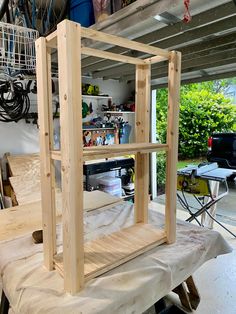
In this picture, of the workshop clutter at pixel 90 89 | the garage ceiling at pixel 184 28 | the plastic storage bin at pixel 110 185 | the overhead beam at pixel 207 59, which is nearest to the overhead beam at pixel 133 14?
the garage ceiling at pixel 184 28

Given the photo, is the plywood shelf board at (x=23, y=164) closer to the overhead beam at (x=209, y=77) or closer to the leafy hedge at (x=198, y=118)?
the overhead beam at (x=209, y=77)

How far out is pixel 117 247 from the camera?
1374mm

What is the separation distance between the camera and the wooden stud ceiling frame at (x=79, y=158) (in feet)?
3.15

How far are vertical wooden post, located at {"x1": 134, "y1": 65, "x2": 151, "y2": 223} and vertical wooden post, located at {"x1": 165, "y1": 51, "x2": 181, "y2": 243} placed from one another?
9.4 inches

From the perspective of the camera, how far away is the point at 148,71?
1601 millimetres

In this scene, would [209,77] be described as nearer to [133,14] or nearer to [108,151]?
[133,14]

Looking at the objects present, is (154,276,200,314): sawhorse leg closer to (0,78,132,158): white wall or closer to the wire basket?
the wire basket

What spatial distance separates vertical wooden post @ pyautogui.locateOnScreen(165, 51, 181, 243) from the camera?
1340 millimetres

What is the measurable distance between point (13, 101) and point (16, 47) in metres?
1.04

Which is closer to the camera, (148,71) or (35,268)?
(35,268)

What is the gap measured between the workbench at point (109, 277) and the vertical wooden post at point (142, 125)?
36 centimetres

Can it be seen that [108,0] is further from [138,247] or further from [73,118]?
[138,247]

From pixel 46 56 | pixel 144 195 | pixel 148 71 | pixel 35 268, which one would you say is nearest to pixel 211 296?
pixel 144 195

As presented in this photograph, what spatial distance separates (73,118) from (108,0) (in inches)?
69.9
